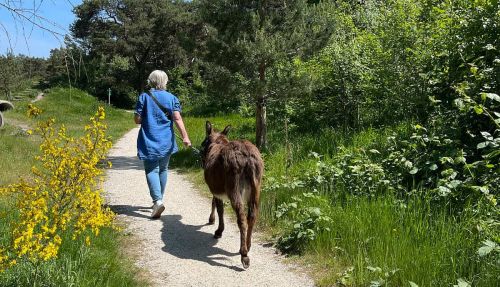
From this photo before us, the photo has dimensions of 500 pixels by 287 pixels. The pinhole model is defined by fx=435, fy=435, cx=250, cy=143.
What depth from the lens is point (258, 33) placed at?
29.5 ft

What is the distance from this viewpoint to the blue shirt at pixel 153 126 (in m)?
6.08

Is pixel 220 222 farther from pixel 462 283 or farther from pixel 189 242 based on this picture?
pixel 462 283

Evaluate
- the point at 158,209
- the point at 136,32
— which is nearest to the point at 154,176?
the point at 158,209

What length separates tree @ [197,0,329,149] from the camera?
9195 mm

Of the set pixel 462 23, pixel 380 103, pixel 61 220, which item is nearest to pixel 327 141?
pixel 380 103

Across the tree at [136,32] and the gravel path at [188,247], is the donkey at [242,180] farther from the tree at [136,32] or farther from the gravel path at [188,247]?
the tree at [136,32]

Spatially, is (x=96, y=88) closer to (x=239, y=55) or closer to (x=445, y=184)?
(x=239, y=55)

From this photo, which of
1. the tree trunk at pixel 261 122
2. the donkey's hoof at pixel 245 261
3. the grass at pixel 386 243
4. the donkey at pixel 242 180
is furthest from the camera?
the tree trunk at pixel 261 122

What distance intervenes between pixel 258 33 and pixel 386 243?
5.84 metres

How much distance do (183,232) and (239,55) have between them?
4.84 meters

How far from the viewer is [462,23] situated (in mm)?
6281

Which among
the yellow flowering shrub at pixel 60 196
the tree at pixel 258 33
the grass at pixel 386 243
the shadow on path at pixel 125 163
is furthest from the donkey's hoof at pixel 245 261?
the shadow on path at pixel 125 163

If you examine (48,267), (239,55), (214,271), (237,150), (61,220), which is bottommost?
(214,271)

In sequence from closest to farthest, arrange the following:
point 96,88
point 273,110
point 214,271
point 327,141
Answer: point 214,271 < point 327,141 < point 273,110 < point 96,88
